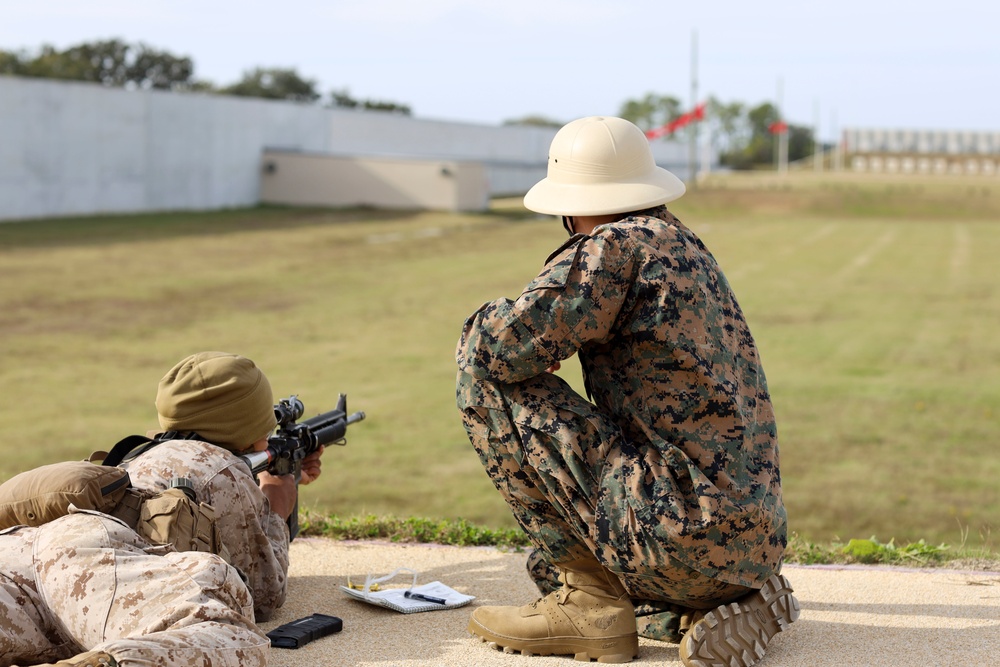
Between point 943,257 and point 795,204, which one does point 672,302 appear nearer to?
point 943,257

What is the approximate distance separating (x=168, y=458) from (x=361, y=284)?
17.2 meters

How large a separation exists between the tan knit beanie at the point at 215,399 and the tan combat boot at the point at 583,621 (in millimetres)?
1055

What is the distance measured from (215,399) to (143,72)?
65078 mm

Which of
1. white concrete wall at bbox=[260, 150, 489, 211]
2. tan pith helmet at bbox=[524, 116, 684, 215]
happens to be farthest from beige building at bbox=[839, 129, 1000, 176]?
tan pith helmet at bbox=[524, 116, 684, 215]

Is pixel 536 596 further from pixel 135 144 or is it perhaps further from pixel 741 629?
pixel 135 144

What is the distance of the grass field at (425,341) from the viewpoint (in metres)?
8.96

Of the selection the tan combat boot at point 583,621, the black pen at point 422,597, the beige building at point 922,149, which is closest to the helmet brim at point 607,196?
the tan combat boot at point 583,621

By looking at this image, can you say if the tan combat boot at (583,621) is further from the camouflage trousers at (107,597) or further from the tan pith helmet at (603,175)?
the tan pith helmet at (603,175)

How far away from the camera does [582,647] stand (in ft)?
10.9

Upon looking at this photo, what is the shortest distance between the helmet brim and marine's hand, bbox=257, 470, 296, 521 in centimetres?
133

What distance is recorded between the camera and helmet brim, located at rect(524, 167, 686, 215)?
326 centimetres

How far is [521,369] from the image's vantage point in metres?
3.08

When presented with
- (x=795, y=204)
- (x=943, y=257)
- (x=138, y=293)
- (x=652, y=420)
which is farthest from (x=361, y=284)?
(x=795, y=204)

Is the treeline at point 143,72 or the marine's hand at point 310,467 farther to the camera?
the treeline at point 143,72
